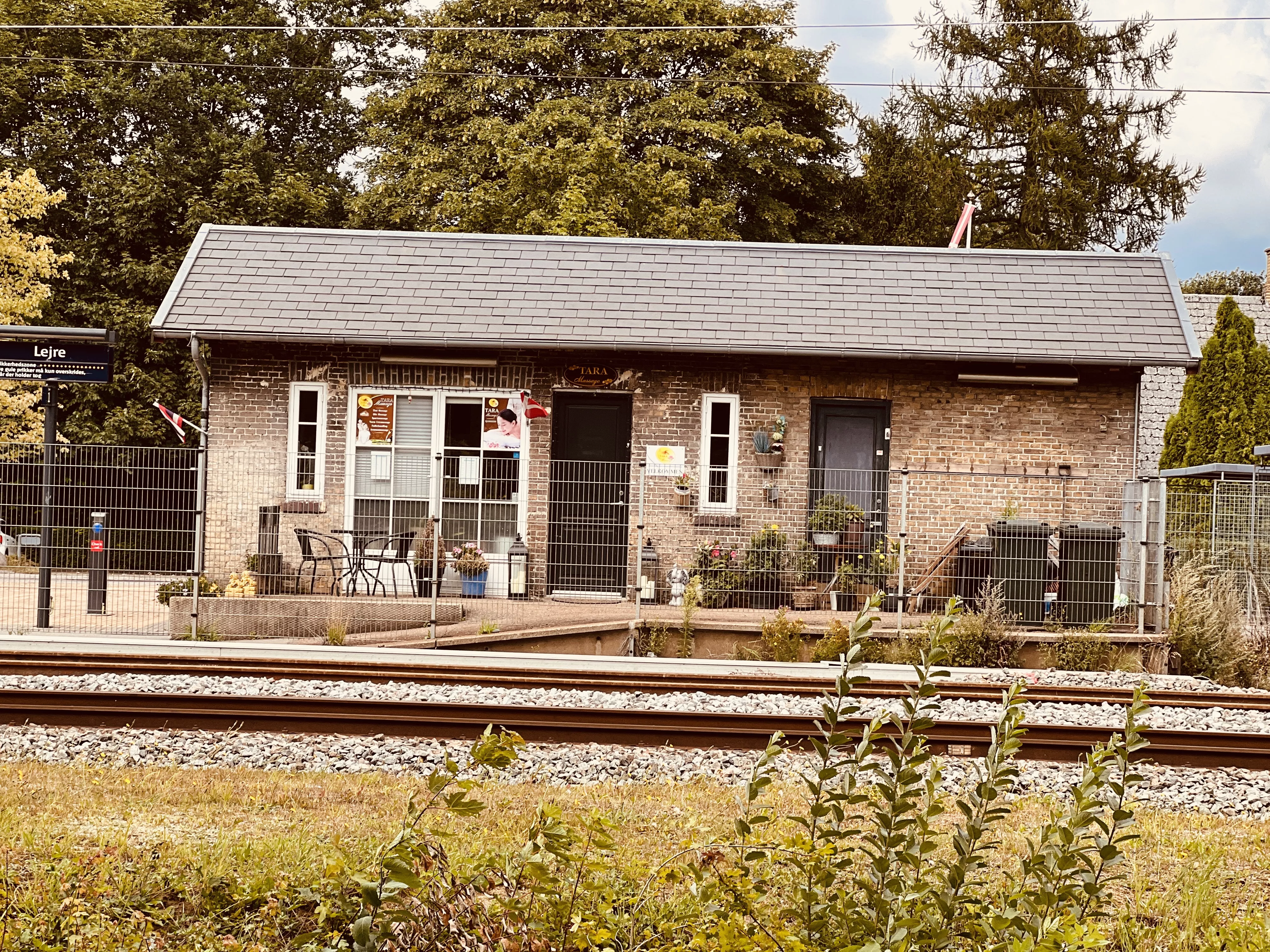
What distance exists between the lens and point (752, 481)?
16.8 m

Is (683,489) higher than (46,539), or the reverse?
(683,489)

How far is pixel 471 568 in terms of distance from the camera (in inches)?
606

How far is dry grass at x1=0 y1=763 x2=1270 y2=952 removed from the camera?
194 inches

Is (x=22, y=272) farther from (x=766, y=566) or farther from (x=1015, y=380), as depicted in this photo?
(x=1015, y=380)

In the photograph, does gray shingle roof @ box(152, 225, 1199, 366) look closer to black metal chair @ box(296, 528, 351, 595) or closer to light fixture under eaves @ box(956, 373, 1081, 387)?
light fixture under eaves @ box(956, 373, 1081, 387)

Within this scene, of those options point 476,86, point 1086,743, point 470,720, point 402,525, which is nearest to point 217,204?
point 476,86

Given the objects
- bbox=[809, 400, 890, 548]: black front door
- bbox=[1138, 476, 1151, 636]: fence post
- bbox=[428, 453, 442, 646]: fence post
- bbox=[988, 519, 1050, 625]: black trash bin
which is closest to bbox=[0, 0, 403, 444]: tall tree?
bbox=[428, 453, 442, 646]: fence post

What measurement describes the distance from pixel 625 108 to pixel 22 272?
15.8m

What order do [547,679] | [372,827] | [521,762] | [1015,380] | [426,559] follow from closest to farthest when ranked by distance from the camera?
1. [372,827]
2. [521,762]
3. [547,679]
4. [426,559]
5. [1015,380]

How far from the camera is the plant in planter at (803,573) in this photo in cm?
1484

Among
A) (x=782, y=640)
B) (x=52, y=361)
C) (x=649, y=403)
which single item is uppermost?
(x=52, y=361)

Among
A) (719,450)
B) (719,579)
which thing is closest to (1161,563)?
(719,579)

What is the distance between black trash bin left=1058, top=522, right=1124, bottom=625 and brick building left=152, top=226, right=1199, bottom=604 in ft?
7.49

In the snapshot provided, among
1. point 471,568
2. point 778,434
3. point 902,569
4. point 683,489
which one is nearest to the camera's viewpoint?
point 902,569
